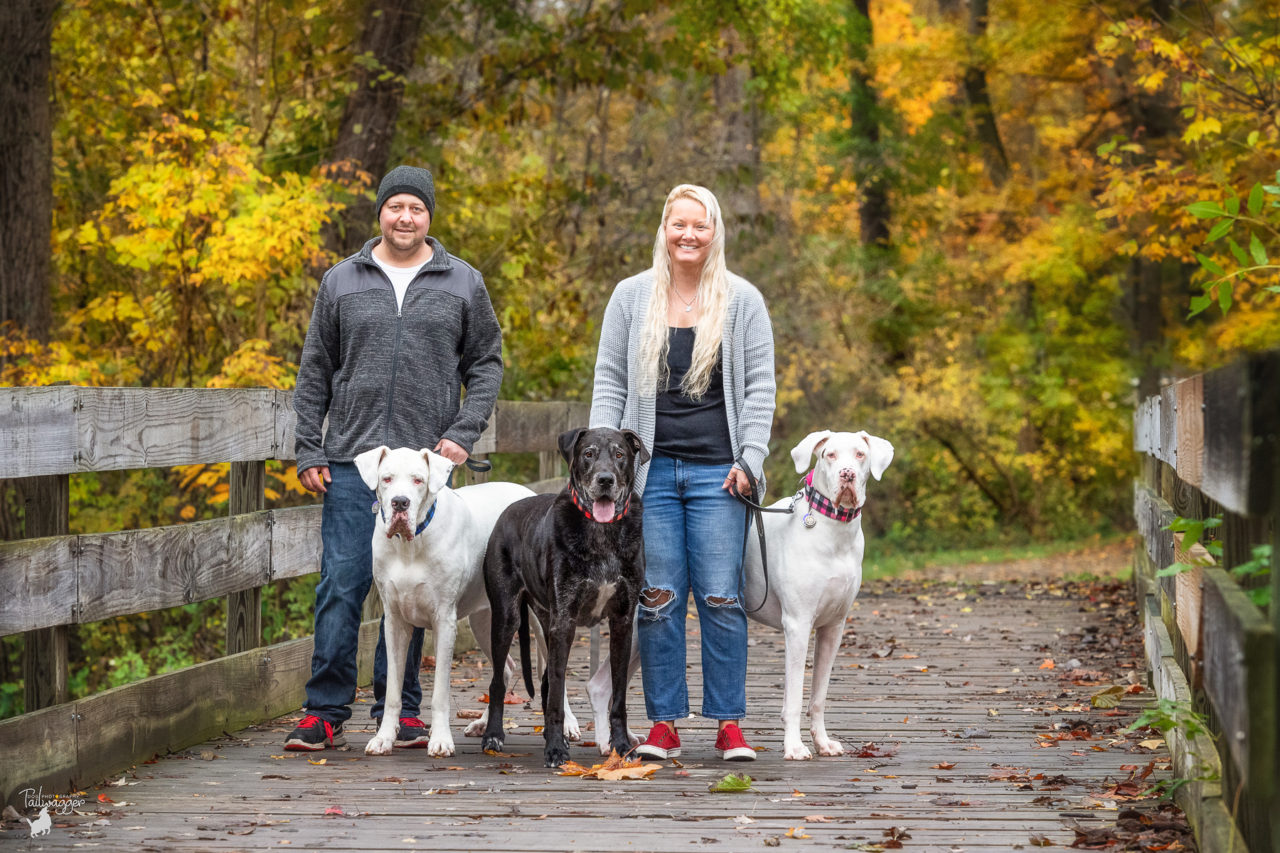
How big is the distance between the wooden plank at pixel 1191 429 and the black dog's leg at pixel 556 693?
2211 mm

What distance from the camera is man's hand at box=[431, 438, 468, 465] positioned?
516 cm

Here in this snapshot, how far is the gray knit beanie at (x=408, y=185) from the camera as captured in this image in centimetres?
514

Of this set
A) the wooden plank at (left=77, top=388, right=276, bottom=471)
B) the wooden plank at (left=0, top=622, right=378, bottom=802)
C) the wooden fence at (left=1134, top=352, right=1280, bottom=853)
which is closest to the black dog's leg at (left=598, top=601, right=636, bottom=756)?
the wooden plank at (left=0, top=622, right=378, bottom=802)

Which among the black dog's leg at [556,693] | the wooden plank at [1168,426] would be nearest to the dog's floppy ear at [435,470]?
the black dog's leg at [556,693]

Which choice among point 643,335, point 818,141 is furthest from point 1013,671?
point 818,141

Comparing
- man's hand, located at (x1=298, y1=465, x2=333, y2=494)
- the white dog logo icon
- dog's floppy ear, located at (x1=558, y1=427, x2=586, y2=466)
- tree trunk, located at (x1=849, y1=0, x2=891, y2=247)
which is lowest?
the white dog logo icon

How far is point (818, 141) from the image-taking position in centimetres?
2062

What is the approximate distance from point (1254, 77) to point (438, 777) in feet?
24.9

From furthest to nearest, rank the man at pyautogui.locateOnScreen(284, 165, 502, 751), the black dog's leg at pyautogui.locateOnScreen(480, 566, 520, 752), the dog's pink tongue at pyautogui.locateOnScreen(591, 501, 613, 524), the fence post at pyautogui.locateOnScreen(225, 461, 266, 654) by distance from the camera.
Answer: the fence post at pyautogui.locateOnScreen(225, 461, 266, 654) < the man at pyautogui.locateOnScreen(284, 165, 502, 751) < the black dog's leg at pyautogui.locateOnScreen(480, 566, 520, 752) < the dog's pink tongue at pyautogui.locateOnScreen(591, 501, 613, 524)

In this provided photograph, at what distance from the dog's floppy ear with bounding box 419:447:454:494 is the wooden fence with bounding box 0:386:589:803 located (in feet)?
3.19

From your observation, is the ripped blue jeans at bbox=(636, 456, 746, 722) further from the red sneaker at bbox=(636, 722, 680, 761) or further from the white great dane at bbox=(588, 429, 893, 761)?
the white great dane at bbox=(588, 429, 893, 761)

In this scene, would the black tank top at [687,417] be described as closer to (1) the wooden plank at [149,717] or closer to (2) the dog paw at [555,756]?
(2) the dog paw at [555,756]

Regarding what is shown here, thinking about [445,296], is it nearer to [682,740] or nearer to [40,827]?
[682,740]

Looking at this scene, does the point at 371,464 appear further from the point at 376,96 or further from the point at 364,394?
the point at 376,96
